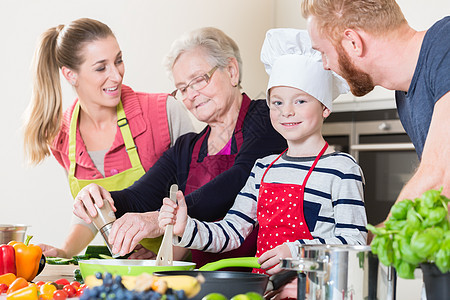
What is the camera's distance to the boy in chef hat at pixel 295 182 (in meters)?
1.19

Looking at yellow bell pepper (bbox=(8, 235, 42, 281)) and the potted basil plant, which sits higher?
the potted basil plant

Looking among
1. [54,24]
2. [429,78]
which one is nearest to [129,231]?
[429,78]

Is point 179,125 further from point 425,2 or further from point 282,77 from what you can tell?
point 425,2

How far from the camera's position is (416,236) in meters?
0.57

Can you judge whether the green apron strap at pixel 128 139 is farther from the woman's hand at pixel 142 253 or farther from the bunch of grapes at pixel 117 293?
the bunch of grapes at pixel 117 293

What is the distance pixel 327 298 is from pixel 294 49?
0.76m

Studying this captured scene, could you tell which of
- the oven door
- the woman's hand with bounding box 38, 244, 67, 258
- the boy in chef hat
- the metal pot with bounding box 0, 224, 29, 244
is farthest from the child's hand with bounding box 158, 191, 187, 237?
the oven door

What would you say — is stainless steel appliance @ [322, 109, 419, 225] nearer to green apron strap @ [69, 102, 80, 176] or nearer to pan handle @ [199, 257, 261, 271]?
green apron strap @ [69, 102, 80, 176]

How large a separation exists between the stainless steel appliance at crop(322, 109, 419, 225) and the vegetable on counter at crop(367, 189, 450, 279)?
2.31 m

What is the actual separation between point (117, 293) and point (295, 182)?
789 mm

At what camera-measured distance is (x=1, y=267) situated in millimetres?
1207

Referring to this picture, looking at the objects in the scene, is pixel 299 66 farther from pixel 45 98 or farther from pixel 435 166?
pixel 45 98

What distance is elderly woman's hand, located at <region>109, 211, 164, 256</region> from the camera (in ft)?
3.92

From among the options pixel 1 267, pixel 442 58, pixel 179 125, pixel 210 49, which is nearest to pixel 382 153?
pixel 179 125
